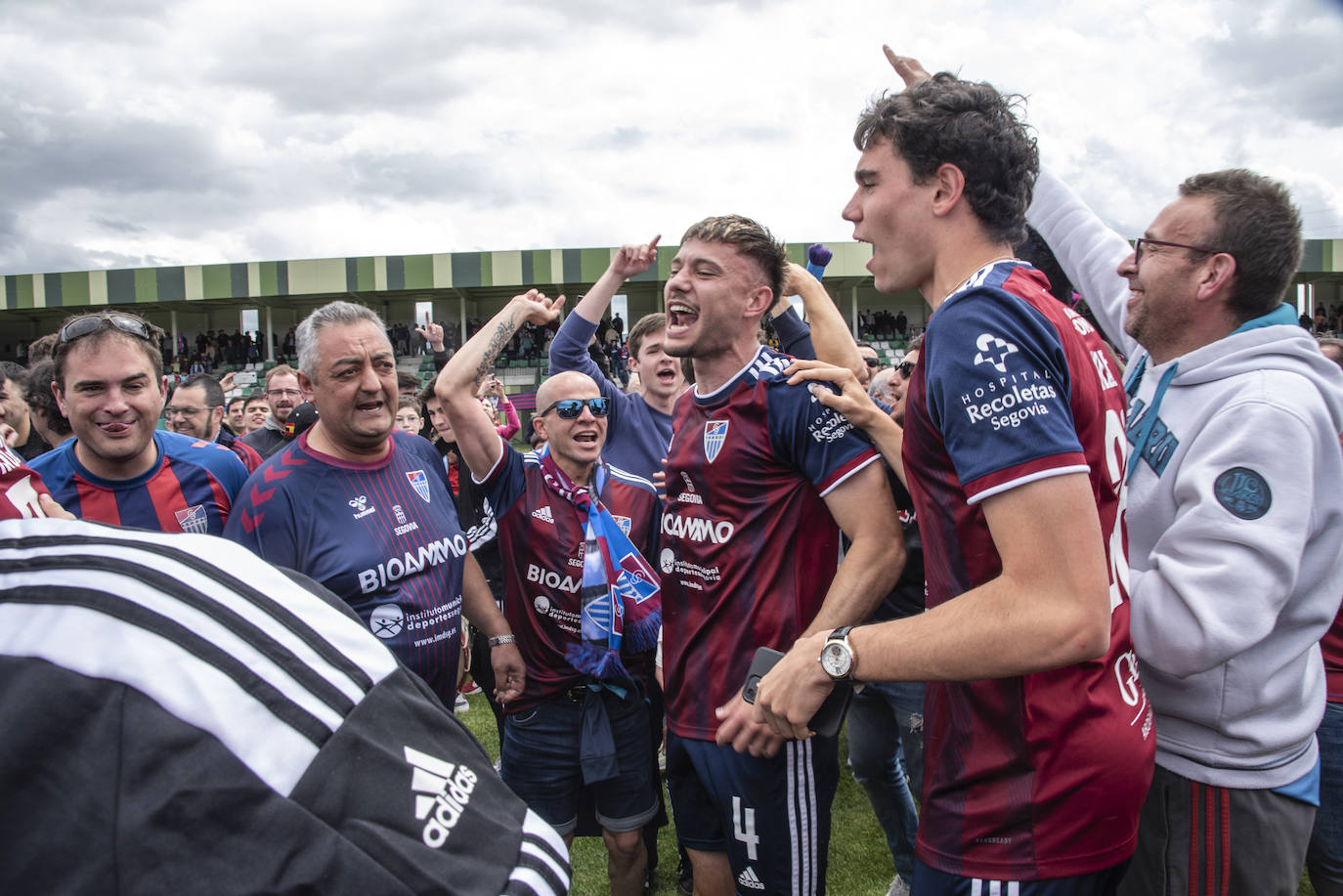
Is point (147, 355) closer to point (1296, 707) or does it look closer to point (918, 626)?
point (918, 626)

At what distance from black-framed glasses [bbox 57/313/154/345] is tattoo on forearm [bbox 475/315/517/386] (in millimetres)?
1321

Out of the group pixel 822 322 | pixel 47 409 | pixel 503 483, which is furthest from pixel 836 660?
pixel 47 409

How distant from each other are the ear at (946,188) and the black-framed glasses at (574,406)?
2.08 m

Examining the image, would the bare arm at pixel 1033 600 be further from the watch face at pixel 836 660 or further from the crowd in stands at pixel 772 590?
the watch face at pixel 836 660

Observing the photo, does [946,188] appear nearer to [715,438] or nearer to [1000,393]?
[1000,393]

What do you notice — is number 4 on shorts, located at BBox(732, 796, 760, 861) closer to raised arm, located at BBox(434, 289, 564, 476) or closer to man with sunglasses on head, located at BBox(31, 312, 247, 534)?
raised arm, located at BBox(434, 289, 564, 476)

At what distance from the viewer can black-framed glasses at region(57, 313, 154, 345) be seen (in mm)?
2949

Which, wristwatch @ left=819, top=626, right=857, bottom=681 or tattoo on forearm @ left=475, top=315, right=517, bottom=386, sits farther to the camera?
tattoo on forearm @ left=475, top=315, right=517, bottom=386

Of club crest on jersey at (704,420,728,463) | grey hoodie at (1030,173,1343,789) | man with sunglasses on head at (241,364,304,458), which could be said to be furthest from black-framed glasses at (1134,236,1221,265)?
man with sunglasses on head at (241,364,304,458)

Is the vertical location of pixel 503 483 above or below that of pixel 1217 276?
below

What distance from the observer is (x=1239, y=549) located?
5.64ft

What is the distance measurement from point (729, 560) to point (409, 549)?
1.22 m

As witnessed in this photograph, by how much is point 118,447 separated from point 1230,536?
3480 mm

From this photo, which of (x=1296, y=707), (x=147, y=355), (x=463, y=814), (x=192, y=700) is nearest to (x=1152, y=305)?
(x=1296, y=707)
